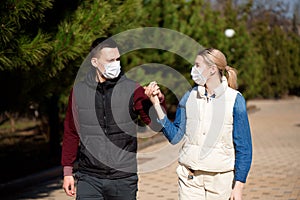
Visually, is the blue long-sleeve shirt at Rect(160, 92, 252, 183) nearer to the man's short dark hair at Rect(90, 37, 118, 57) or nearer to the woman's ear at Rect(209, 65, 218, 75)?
the woman's ear at Rect(209, 65, 218, 75)

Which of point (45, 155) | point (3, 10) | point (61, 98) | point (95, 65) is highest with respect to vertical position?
point (3, 10)

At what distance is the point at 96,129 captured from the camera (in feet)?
13.1

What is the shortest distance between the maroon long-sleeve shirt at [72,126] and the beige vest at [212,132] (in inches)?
10.3

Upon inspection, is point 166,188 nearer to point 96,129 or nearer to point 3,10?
point 3,10

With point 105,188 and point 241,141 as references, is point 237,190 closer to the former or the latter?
point 241,141

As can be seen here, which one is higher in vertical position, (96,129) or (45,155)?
(96,129)

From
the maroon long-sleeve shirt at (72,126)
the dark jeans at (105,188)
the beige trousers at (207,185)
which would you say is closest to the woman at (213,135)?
the beige trousers at (207,185)

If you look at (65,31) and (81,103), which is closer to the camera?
(81,103)

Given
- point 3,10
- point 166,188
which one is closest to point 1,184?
point 166,188

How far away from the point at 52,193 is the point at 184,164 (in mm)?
4971

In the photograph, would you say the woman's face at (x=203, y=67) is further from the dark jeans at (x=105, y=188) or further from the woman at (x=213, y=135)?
the dark jeans at (x=105, y=188)

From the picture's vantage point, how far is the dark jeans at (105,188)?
393cm

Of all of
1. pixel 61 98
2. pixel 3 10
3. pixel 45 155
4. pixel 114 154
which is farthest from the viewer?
pixel 45 155

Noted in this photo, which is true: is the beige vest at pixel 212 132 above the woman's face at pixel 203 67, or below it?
below
